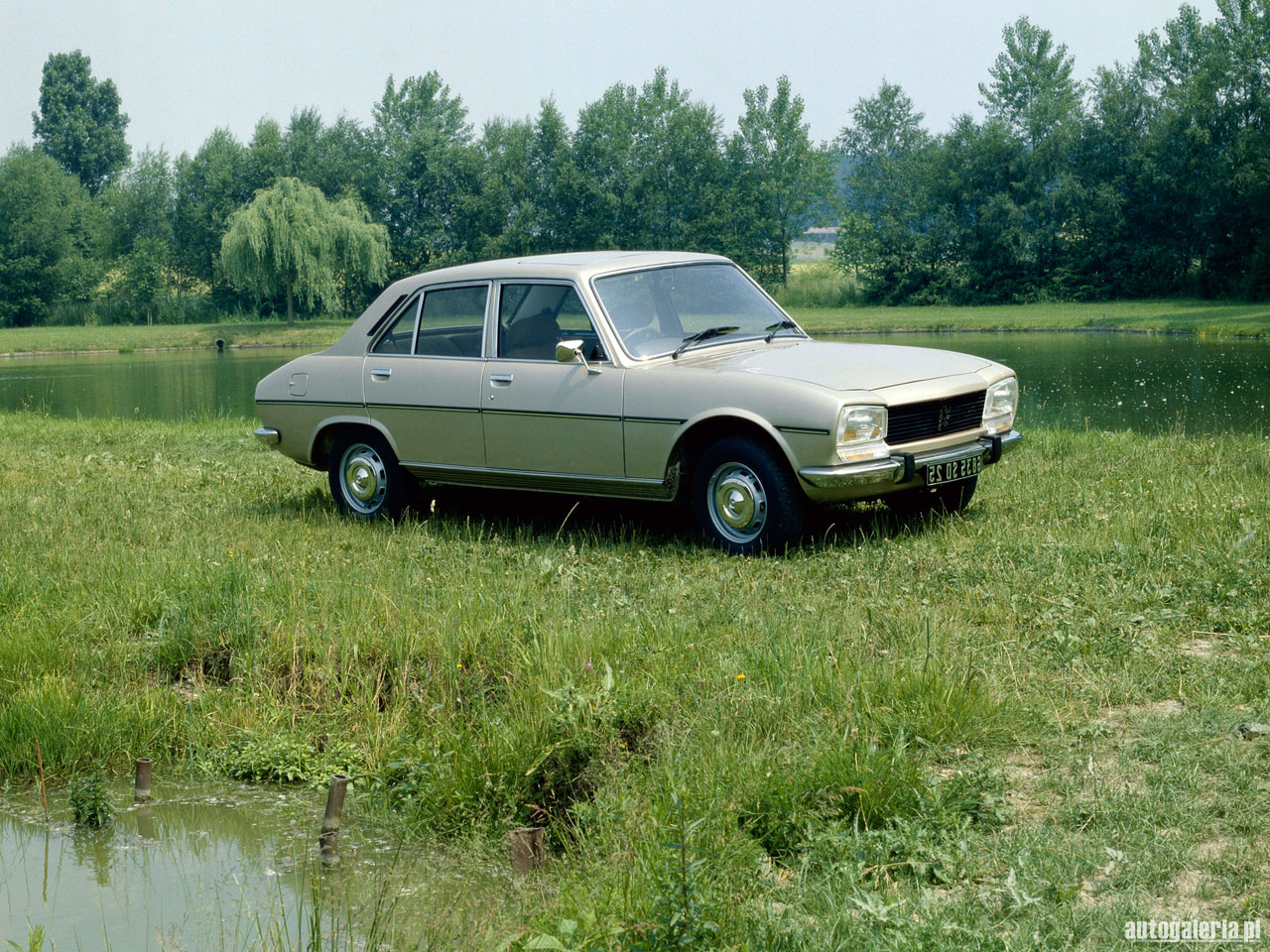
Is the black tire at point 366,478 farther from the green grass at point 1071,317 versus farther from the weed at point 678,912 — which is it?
the green grass at point 1071,317

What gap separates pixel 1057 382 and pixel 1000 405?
50.0ft

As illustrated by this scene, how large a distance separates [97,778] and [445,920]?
76.2 inches

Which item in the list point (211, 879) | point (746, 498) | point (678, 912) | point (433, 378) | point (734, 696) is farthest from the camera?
point (433, 378)

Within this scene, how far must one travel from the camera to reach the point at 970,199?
209 feet

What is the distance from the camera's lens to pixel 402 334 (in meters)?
8.75

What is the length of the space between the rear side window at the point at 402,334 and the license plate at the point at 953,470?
12.4ft

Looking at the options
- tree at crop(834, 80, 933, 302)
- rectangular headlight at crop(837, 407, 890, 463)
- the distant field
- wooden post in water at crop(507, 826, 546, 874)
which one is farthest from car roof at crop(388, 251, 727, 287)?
the distant field

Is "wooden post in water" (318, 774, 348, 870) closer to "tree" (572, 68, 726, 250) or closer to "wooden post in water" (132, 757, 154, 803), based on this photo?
"wooden post in water" (132, 757, 154, 803)

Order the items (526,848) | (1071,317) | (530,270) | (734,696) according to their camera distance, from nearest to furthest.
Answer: (526,848) → (734,696) → (530,270) → (1071,317)

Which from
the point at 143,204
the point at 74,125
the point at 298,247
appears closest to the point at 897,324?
the point at 298,247

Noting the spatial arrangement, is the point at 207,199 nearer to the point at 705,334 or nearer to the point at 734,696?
the point at 705,334

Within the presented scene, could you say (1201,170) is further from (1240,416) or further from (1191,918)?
(1191,918)

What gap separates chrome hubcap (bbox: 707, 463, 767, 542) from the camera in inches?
281

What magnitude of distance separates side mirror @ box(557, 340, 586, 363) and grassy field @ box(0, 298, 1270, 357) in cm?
3237
